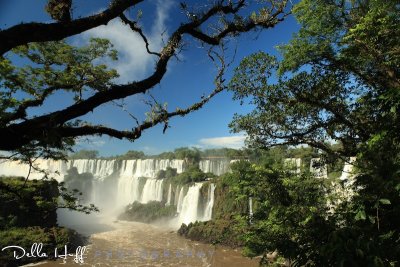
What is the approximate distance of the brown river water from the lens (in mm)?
26234

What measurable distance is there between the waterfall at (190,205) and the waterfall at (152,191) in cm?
834

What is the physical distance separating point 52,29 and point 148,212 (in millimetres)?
49428

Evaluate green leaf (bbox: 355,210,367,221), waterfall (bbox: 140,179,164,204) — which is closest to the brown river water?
waterfall (bbox: 140,179,164,204)

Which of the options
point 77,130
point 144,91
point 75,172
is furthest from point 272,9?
point 75,172

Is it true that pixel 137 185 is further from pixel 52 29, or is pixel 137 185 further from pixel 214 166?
pixel 52 29

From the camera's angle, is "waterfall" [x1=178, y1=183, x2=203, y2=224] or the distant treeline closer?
the distant treeline

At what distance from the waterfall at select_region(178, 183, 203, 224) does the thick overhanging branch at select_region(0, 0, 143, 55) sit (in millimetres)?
41414

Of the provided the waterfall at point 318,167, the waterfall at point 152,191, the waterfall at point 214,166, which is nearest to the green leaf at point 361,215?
the waterfall at point 318,167

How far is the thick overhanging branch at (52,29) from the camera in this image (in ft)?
11.2

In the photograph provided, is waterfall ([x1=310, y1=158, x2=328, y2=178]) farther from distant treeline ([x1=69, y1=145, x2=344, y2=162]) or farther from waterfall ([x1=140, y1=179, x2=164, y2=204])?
waterfall ([x1=140, y1=179, x2=164, y2=204])

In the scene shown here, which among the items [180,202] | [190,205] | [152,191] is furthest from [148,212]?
[190,205]

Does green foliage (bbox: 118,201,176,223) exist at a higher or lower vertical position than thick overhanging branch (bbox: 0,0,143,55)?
lower

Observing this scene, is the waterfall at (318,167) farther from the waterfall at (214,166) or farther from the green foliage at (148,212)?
the waterfall at (214,166)

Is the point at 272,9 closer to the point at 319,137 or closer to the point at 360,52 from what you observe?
the point at 360,52
